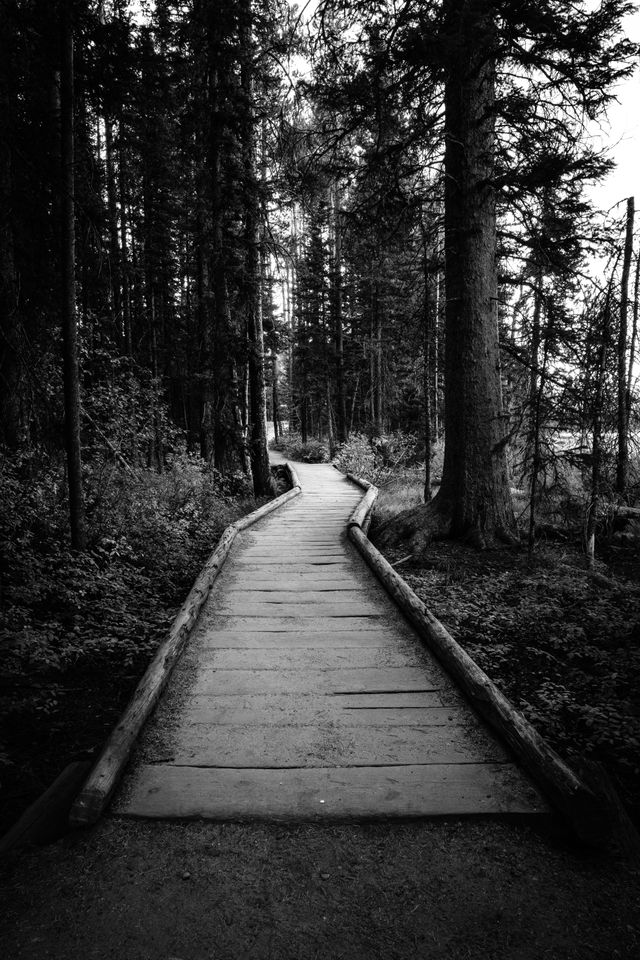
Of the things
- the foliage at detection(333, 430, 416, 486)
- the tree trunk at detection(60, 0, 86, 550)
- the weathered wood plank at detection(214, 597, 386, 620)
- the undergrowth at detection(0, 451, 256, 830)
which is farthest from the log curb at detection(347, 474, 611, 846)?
the foliage at detection(333, 430, 416, 486)

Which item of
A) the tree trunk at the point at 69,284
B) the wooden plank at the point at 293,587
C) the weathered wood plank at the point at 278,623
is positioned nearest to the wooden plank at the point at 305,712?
the weathered wood plank at the point at 278,623

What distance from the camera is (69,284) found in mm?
5832

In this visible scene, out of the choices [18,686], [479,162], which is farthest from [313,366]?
[18,686]

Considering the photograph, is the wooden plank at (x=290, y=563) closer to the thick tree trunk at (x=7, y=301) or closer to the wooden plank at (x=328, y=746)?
the wooden plank at (x=328, y=746)

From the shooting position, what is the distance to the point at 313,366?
31.3 metres

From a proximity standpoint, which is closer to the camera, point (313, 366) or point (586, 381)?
point (586, 381)

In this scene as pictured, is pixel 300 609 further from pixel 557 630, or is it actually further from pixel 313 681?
pixel 557 630

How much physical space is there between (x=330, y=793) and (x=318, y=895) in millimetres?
529

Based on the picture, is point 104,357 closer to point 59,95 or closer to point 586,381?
point 59,95

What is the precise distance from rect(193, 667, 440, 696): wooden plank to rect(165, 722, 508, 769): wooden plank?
1.46 feet

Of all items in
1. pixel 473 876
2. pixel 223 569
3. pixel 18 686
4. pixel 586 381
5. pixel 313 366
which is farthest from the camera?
pixel 313 366

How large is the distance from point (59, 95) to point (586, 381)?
8.30 metres

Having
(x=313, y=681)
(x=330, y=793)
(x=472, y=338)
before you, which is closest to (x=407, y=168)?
(x=472, y=338)

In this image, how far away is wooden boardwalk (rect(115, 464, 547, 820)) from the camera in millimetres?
2332
